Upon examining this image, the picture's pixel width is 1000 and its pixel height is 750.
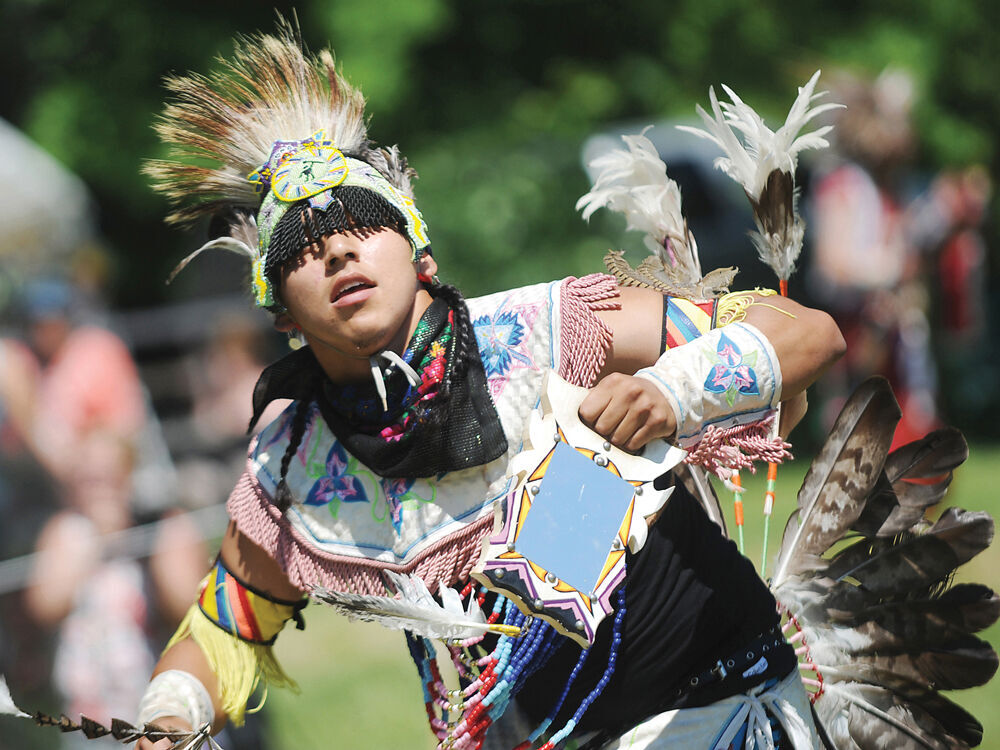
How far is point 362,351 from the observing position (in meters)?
2.26

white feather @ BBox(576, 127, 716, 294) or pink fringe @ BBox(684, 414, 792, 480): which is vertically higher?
white feather @ BBox(576, 127, 716, 294)

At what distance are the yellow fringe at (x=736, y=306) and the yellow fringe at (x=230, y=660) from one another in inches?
44.4

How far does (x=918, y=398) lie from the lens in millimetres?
6332

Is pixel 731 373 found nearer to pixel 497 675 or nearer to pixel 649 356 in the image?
pixel 649 356

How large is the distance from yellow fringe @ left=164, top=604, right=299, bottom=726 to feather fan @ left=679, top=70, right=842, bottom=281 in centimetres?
131

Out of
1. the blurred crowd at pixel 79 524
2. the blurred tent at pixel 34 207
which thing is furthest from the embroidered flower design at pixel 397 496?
the blurred tent at pixel 34 207

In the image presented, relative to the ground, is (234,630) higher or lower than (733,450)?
lower

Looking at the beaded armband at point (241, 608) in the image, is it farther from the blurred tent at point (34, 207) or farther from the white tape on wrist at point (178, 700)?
the blurred tent at point (34, 207)

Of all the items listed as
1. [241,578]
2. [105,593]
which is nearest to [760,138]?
[241,578]

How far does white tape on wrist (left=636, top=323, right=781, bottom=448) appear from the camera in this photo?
6.81 feet

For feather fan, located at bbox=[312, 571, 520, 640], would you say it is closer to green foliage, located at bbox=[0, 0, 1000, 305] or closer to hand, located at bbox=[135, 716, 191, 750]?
hand, located at bbox=[135, 716, 191, 750]

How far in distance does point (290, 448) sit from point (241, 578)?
295 millimetres

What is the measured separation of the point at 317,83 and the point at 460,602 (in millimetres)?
1057

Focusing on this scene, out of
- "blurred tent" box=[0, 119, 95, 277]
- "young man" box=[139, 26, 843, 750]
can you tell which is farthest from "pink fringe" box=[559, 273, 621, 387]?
"blurred tent" box=[0, 119, 95, 277]
